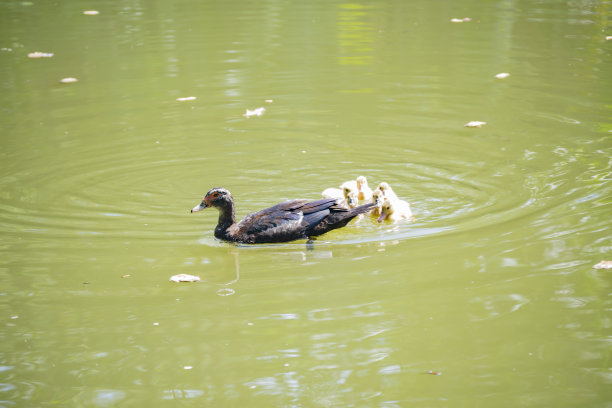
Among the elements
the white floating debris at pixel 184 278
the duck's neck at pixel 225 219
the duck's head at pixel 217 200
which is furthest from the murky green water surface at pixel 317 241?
the duck's head at pixel 217 200

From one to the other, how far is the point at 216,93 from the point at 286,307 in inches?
293

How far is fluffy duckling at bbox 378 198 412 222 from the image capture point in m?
7.28

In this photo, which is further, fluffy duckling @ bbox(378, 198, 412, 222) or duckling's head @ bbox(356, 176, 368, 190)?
duckling's head @ bbox(356, 176, 368, 190)

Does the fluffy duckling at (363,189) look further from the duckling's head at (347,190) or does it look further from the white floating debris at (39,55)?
the white floating debris at (39,55)

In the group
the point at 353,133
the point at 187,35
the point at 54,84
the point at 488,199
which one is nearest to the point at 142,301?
the point at 488,199

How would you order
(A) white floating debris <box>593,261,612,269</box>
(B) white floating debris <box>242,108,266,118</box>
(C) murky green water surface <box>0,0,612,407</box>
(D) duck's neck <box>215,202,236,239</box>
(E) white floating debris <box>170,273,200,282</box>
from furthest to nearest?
(B) white floating debris <box>242,108,266,118</box> → (D) duck's neck <box>215,202,236,239</box> → (E) white floating debris <box>170,273,200,282</box> → (A) white floating debris <box>593,261,612,269</box> → (C) murky green water surface <box>0,0,612,407</box>

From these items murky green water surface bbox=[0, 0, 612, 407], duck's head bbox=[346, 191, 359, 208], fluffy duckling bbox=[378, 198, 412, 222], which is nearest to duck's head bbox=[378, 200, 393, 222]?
fluffy duckling bbox=[378, 198, 412, 222]

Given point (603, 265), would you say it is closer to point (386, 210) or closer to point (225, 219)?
point (386, 210)

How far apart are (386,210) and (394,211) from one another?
105 mm

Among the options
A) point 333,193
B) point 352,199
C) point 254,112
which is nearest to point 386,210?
point 352,199

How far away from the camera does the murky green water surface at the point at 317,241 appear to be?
4617mm

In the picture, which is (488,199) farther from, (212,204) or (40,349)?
(40,349)

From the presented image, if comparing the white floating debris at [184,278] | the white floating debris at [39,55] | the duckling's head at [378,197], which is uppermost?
the white floating debris at [39,55]

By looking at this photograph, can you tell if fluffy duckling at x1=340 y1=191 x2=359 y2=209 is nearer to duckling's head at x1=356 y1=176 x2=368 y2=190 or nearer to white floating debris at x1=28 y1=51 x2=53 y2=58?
duckling's head at x1=356 y1=176 x2=368 y2=190
